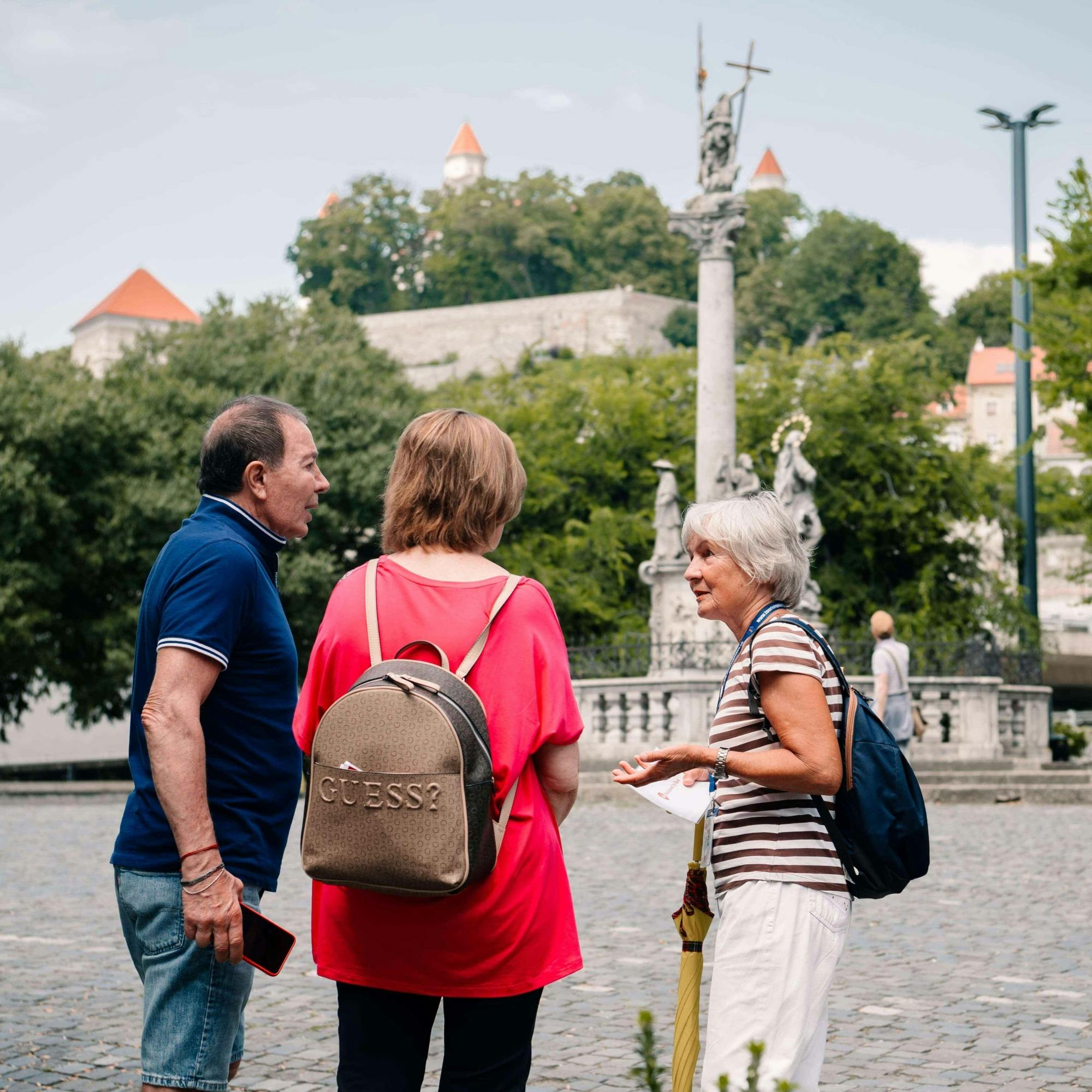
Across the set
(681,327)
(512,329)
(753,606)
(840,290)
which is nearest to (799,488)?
(753,606)

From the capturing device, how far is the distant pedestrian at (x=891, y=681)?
12.9m

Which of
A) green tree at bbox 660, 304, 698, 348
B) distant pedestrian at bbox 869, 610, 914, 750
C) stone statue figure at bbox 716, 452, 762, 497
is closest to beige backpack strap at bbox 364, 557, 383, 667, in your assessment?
distant pedestrian at bbox 869, 610, 914, 750

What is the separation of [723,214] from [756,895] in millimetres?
18796

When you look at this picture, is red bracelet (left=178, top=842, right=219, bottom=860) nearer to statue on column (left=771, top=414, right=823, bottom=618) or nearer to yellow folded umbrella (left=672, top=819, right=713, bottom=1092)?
yellow folded umbrella (left=672, top=819, right=713, bottom=1092)

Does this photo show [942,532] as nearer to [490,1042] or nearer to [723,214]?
[723,214]

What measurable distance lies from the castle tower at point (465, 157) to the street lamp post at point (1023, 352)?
351 feet

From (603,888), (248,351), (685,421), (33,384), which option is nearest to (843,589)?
(685,421)

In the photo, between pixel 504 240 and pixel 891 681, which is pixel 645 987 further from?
pixel 504 240

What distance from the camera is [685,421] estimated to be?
3153cm

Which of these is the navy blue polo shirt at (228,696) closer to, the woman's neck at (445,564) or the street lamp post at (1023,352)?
the woman's neck at (445,564)

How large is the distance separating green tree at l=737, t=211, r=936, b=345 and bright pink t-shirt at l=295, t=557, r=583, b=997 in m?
72.6

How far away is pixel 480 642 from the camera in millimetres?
2830

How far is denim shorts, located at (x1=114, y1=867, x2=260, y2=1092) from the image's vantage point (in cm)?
301

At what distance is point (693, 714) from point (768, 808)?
46.7 feet
